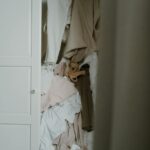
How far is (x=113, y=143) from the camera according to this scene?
0.46m

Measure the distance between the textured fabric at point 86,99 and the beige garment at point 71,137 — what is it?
0.16ft

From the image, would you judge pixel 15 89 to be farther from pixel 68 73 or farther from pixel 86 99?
pixel 86 99

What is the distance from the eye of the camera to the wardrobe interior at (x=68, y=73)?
74.1 inches

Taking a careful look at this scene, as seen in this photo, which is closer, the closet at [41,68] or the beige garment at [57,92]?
the closet at [41,68]

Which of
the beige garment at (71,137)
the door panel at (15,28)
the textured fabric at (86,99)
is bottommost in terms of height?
the beige garment at (71,137)

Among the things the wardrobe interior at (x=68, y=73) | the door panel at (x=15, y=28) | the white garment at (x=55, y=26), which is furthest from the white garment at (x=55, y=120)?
the door panel at (x=15, y=28)

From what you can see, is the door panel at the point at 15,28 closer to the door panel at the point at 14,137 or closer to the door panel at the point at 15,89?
the door panel at the point at 15,89

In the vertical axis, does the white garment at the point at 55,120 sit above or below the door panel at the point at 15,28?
below

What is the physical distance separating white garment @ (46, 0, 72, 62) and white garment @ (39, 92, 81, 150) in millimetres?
382

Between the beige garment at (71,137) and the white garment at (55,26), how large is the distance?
1.79 ft

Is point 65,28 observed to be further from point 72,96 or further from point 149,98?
point 149,98

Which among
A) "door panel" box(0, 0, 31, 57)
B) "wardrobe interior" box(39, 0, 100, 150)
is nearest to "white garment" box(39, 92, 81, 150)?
"wardrobe interior" box(39, 0, 100, 150)

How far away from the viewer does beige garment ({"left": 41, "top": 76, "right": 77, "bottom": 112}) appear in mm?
1866

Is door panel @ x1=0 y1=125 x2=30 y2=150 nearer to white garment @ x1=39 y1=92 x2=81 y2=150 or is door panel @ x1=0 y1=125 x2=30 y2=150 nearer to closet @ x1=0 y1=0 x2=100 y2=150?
closet @ x1=0 y1=0 x2=100 y2=150
